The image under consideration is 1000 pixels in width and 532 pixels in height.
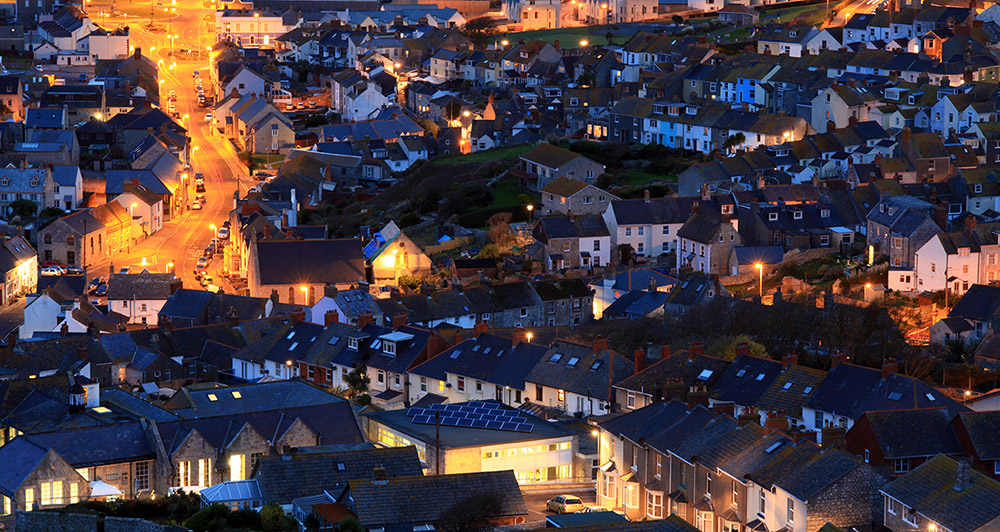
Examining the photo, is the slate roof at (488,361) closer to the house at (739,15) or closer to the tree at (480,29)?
the house at (739,15)

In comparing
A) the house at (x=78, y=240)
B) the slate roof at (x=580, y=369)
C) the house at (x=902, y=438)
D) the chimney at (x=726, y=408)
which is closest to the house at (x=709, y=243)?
the slate roof at (x=580, y=369)

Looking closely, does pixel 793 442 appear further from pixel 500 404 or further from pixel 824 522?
pixel 500 404

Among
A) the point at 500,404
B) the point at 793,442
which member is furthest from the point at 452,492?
the point at 500,404

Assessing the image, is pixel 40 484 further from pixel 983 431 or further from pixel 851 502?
pixel 983 431

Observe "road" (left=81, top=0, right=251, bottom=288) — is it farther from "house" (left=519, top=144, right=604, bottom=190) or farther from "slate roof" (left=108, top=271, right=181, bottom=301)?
"house" (left=519, top=144, right=604, bottom=190)

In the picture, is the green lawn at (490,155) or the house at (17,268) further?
the green lawn at (490,155)

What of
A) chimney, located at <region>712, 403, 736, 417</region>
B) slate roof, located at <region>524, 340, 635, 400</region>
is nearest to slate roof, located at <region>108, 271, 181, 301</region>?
slate roof, located at <region>524, 340, 635, 400</region>

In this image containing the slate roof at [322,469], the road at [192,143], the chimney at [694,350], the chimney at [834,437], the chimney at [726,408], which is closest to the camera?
the slate roof at [322,469]

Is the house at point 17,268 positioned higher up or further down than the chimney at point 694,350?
further down
